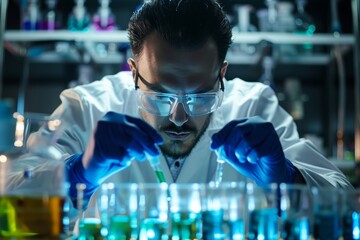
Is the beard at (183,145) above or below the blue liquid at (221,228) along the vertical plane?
above

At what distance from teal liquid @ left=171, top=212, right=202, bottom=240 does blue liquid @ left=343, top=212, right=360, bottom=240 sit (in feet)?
0.89

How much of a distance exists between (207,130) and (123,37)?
55.3 inches

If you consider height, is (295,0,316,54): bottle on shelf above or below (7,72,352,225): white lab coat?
above

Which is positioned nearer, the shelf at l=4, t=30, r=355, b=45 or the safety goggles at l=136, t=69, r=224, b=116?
the safety goggles at l=136, t=69, r=224, b=116

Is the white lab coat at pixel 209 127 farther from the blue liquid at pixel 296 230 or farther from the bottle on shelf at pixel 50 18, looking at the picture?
the bottle on shelf at pixel 50 18

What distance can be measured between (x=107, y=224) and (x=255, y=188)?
0.29 meters

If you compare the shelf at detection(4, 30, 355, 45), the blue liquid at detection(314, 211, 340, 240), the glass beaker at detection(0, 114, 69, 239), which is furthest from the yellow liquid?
the shelf at detection(4, 30, 355, 45)

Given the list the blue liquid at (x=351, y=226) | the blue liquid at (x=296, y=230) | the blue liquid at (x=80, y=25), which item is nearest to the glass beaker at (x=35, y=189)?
the blue liquid at (x=296, y=230)

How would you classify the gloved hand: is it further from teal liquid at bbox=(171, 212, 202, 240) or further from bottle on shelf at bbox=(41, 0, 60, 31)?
bottle on shelf at bbox=(41, 0, 60, 31)

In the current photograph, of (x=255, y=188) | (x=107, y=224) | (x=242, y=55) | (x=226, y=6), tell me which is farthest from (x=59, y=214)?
(x=226, y=6)

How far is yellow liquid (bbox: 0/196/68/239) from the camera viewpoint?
0.93 metres

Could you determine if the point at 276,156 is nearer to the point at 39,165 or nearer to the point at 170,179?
the point at 170,179

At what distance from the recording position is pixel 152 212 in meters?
1.05

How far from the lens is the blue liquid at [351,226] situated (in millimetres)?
1016
